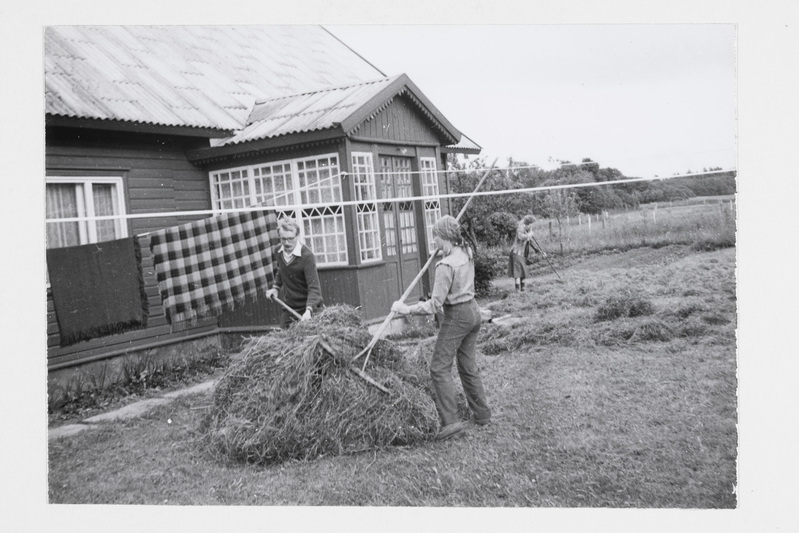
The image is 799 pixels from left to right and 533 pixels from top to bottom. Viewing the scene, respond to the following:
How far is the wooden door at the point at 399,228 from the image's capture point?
25.4 ft

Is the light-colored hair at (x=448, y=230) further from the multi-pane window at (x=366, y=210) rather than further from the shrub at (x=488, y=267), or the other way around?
the shrub at (x=488, y=267)

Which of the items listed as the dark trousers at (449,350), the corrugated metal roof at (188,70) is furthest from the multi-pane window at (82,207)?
the dark trousers at (449,350)

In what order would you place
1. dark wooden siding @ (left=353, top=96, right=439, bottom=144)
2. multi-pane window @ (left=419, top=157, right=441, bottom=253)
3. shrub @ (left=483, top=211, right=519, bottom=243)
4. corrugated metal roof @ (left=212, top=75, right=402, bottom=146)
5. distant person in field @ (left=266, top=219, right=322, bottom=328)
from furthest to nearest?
multi-pane window @ (left=419, top=157, right=441, bottom=253) < shrub @ (left=483, top=211, right=519, bottom=243) < dark wooden siding @ (left=353, top=96, right=439, bottom=144) < corrugated metal roof @ (left=212, top=75, right=402, bottom=146) < distant person in field @ (left=266, top=219, right=322, bottom=328)

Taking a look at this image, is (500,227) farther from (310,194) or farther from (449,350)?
(449,350)

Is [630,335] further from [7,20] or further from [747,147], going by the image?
[7,20]

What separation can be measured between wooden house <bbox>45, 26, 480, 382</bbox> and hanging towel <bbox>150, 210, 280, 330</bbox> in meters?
0.68

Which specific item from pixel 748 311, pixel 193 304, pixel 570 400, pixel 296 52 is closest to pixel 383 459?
pixel 570 400

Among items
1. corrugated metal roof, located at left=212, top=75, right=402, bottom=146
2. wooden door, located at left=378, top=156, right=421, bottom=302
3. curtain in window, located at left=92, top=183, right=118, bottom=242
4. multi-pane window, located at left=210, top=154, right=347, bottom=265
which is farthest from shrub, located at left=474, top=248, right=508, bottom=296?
curtain in window, located at left=92, top=183, right=118, bottom=242

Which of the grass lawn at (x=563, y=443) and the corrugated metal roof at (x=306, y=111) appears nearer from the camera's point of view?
the grass lawn at (x=563, y=443)

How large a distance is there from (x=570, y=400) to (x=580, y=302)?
2.09 m

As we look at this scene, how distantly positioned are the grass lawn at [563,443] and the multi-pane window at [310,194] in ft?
7.30

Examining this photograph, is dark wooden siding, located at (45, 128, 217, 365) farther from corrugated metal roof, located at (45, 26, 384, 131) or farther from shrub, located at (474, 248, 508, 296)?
shrub, located at (474, 248, 508, 296)

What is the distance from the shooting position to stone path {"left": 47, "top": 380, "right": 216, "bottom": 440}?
5.11m

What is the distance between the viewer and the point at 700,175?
5312mm
